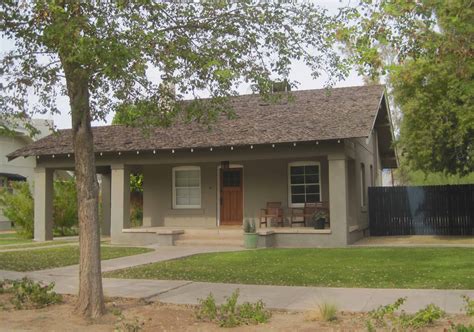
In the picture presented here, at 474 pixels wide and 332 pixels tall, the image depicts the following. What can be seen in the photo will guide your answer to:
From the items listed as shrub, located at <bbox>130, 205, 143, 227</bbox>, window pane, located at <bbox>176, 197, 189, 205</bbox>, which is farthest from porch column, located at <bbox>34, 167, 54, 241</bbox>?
window pane, located at <bbox>176, 197, 189, 205</bbox>

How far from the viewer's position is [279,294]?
909 centimetres

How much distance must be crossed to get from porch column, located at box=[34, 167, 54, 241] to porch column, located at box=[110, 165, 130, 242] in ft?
11.1

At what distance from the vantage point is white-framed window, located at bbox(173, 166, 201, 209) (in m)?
21.6

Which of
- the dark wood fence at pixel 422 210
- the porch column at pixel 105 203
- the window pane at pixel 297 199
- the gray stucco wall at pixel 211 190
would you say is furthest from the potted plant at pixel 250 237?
the porch column at pixel 105 203

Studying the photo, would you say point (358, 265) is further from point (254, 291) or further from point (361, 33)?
point (361, 33)

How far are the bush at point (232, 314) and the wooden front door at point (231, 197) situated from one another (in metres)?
13.4

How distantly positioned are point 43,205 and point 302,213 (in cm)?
1030

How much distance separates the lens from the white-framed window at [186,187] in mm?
21609

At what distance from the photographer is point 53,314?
315 inches

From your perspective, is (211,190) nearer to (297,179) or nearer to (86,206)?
(297,179)

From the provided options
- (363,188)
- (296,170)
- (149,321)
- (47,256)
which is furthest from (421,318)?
(363,188)

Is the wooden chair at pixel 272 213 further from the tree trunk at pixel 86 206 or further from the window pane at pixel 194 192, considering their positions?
the tree trunk at pixel 86 206

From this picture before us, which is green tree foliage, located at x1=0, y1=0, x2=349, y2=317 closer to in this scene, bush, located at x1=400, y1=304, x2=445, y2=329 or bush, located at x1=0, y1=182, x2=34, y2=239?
bush, located at x1=400, y1=304, x2=445, y2=329

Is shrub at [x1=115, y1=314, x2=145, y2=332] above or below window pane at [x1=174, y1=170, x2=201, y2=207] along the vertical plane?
below
